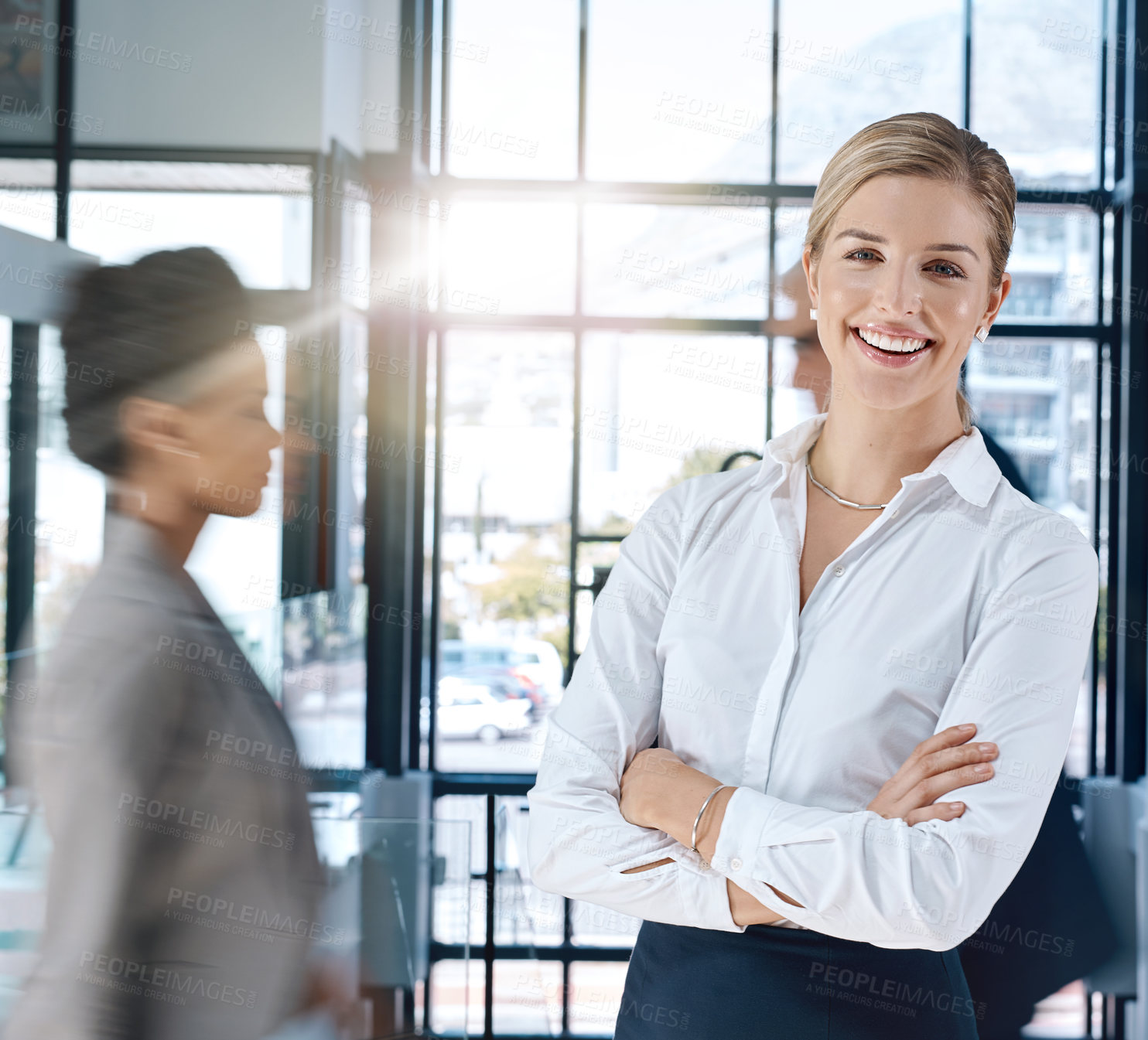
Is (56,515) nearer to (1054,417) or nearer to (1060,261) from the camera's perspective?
(1054,417)

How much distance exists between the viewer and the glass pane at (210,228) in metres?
1.70

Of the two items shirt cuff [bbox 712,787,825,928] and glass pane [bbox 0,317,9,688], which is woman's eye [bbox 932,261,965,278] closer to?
shirt cuff [bbox 712,787,825,928]

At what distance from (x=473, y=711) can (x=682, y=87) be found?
3.44 m

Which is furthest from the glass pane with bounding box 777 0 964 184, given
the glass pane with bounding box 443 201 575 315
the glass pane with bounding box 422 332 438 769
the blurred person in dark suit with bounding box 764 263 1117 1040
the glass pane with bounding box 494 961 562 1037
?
the glass pane with bounding box 494 961 562 1037

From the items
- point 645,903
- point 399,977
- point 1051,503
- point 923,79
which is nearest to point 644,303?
point 923,79

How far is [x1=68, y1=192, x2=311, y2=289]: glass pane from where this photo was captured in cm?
170

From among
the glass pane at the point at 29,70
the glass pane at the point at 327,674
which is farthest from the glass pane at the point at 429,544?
the glass pane at the point at 29,70

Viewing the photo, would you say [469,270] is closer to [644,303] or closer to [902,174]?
[644,303]

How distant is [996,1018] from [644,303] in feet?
12.2

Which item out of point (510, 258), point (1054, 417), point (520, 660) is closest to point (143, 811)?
point (520, 660)

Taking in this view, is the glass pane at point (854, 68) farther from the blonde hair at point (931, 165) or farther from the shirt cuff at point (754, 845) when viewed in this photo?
the shirt cuff at point (754, 845)

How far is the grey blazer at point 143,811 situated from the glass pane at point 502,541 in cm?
366

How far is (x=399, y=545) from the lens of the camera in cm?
499

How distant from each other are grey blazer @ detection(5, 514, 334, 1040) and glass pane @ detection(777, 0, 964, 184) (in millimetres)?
4328
